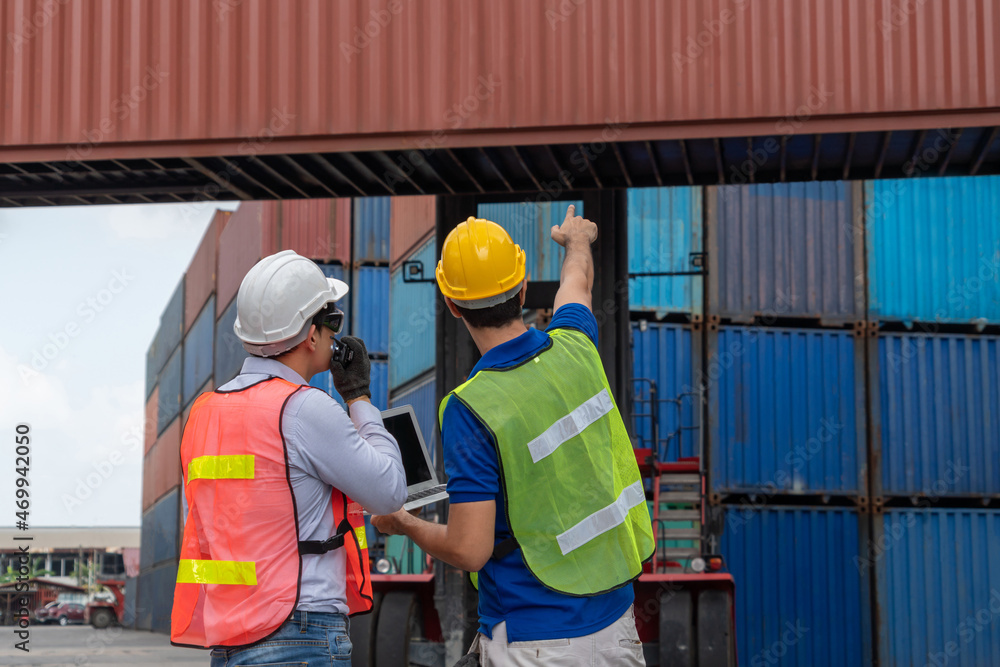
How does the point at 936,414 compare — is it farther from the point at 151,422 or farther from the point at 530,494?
the point at 151,422

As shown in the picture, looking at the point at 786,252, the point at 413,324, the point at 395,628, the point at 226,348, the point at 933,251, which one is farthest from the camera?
the point at 226,348

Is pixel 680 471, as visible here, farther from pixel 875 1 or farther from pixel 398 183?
pixel 875 1

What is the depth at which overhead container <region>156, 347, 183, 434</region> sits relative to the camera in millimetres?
37750

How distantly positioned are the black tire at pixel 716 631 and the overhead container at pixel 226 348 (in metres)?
17.1

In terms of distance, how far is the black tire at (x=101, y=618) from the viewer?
1805 inches

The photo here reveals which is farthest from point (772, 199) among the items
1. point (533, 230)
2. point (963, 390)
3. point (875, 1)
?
point (875, 1)

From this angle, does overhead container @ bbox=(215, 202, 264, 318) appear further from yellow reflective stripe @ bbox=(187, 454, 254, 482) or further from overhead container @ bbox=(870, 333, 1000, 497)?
yellow reflective stripe @ bbox=(187, 454, 254, 482)

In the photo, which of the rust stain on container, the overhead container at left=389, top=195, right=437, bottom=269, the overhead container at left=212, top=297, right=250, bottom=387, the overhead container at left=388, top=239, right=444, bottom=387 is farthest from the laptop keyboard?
the overhead container at left=212, top=297, right=250, bottom=387

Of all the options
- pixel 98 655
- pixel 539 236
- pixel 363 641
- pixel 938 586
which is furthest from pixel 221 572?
pixel 98 655

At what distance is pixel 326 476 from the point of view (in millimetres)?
2475

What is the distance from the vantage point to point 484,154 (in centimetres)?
752

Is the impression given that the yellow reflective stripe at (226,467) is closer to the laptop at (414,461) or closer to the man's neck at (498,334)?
the laptop at (414,461)

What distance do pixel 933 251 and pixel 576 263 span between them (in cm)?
1462

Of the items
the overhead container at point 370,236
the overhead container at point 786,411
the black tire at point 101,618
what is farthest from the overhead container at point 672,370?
the black tire at point 101,618
